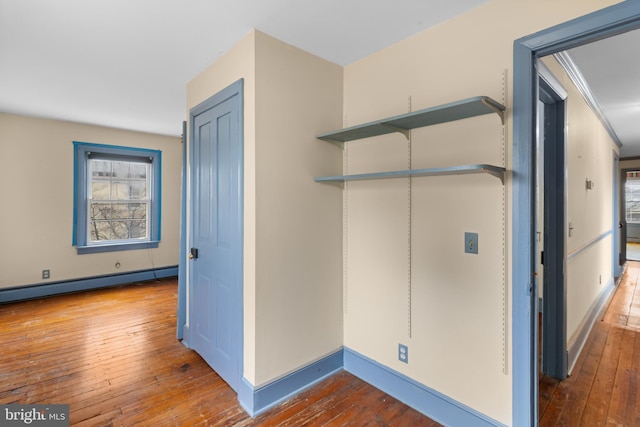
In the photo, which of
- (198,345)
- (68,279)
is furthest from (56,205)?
(198,345)

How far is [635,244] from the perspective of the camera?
9688 mm

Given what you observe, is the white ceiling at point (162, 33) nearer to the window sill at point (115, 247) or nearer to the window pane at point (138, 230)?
the window sill at point (115, 247)

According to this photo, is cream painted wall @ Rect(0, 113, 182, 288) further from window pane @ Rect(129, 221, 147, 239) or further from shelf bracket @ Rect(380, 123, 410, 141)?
shelf bracket @ Rect(380, 123, 410, 141)

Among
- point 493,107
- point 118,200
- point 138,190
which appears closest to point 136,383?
point 493,107

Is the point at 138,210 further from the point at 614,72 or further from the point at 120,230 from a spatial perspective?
the point at 614,72

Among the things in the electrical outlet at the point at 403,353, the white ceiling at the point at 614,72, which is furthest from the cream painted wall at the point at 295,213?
the white ceiling at the point at 614,72

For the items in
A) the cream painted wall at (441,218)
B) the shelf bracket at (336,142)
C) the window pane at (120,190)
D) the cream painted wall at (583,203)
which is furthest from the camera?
the window pane at (120,190)

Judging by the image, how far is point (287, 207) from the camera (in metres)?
2.17

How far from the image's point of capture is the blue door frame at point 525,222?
156cm

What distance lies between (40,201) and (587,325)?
6858 millimetres

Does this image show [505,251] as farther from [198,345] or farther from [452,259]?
[198,345]

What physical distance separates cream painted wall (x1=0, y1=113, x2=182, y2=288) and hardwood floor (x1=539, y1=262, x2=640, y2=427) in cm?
566

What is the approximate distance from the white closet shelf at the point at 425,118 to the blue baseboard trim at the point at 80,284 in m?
4.42

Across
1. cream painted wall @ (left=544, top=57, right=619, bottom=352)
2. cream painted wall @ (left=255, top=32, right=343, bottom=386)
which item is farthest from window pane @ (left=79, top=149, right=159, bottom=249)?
cream painted wall @ (left=544, top=57, right=619, bottom=352)
